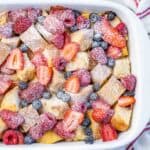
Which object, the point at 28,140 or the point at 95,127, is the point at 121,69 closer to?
the point at 95,127

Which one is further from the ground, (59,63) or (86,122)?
(59,63)

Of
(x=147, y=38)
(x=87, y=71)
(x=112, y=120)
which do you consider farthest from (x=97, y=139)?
(x=147, y=38)

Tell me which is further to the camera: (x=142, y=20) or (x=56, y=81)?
(x=142, y=20)

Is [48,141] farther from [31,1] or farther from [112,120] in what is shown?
[31,1]

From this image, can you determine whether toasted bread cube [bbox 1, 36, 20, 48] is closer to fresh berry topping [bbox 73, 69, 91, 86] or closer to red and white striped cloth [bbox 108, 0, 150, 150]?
fresh berry topping [bbox 73, 69, 91, 86]

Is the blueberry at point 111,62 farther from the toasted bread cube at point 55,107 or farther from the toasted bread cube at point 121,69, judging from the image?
the toasted bread cube at point 55,107

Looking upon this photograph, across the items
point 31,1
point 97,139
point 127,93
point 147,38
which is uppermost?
point 31,1

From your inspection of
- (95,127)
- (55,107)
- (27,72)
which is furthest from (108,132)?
(27,72)

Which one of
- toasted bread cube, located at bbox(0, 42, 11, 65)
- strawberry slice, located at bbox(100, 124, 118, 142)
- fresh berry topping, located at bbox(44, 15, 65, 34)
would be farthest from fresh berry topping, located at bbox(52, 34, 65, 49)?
strawberry slice, located at bbox(100, 124, 118, 142)
